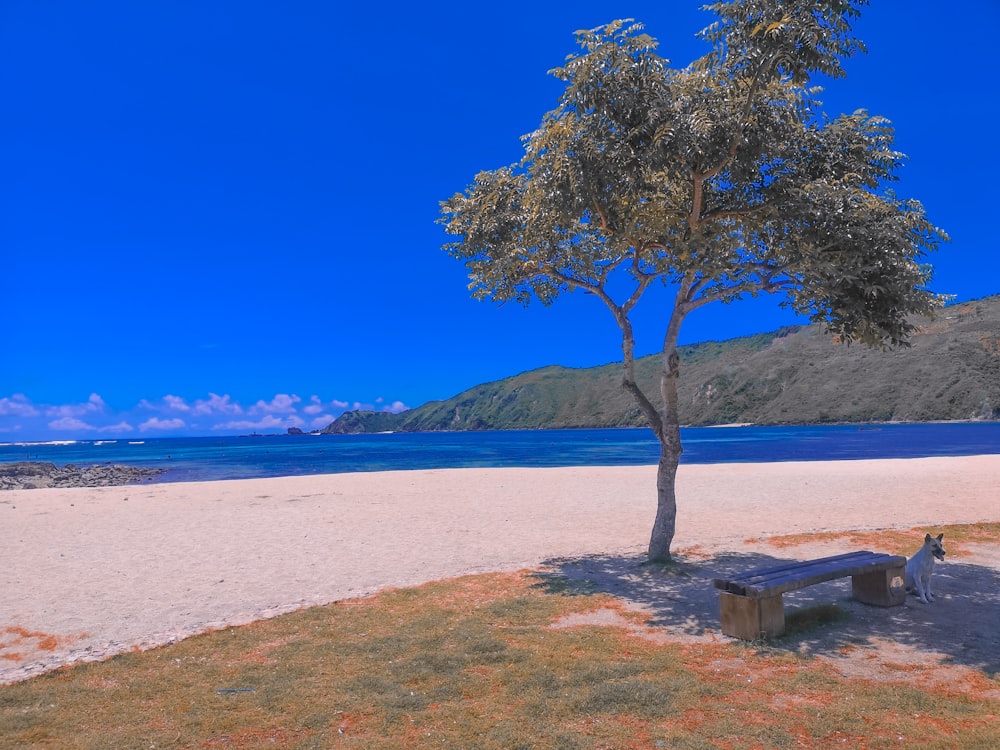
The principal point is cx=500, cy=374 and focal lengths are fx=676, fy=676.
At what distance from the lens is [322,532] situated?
14867 millimetres

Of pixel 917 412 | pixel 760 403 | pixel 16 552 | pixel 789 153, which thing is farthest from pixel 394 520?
pixel 760 403

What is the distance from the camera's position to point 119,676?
611 centimetres

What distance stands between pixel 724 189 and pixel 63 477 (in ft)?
168

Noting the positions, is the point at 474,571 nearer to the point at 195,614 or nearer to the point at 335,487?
the point at 195,614

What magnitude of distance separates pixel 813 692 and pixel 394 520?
12351 millimetres

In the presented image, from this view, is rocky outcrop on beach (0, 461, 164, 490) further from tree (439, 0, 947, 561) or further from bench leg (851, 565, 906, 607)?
bench leg (851, 565, 906, 607)

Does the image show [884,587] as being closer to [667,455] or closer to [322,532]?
[667,455]

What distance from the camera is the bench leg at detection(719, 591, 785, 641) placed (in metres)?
6.62

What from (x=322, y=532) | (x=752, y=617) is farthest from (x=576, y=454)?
(x=752, y=617)

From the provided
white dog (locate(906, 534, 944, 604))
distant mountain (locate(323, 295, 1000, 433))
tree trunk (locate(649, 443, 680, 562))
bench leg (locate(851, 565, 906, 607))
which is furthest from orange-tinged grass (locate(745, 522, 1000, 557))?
distant mountain (locate(323, 295, 1000, 433))

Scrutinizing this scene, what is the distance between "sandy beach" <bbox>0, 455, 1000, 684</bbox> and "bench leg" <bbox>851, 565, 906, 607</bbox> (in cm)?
416

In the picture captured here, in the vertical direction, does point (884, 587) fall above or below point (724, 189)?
below

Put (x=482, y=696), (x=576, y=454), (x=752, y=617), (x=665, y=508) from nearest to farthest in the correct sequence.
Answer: (x=482, y=696) < (x=752, y=617) < (x=665, y=508) < (x=576, y=454)

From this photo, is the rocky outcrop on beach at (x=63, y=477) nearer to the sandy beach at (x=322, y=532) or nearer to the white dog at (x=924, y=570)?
the sandy beach at (x=322, y=532)
